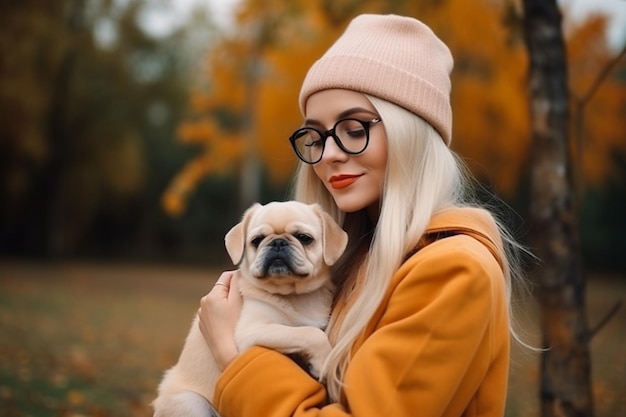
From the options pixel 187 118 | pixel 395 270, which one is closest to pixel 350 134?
pixel 395 270

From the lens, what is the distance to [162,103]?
2928cm

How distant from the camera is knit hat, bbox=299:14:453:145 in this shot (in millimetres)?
2609

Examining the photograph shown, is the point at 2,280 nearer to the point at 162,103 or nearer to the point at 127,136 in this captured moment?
the point at 127,136

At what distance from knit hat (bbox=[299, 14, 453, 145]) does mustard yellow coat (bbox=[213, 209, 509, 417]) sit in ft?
1.62

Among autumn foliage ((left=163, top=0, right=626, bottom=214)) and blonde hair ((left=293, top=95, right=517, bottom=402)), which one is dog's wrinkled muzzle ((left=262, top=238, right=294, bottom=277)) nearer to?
blonde hair ((left=293, top=95, right=517, bottom=402))

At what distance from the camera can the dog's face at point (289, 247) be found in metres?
3.18

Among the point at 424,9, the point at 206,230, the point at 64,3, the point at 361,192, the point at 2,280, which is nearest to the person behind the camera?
the point at 361,192

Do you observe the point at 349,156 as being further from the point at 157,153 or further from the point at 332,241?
the point at 157,153

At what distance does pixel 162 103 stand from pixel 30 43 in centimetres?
818

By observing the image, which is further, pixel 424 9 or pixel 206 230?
pixel 206 230

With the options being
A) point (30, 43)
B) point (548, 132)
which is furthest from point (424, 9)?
point (30, 43)

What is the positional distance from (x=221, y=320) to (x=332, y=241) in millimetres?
646

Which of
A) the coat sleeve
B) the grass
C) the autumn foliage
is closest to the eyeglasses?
the coat sleeve

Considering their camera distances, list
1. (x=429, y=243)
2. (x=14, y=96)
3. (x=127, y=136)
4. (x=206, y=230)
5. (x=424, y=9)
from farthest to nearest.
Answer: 1. (x=206, y=230)
2. (x=127, y=136)
3. (x=14, y=96)
4. (x=424, y=9)
5. (x=429, y=243)
